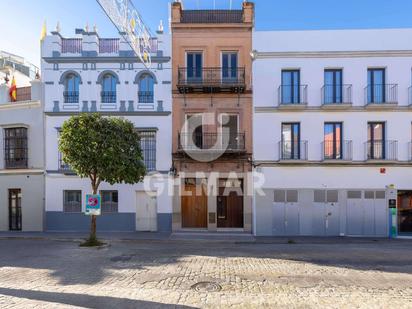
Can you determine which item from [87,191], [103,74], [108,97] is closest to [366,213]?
[87,191]

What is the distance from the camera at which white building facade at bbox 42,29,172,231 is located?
47.4 ft

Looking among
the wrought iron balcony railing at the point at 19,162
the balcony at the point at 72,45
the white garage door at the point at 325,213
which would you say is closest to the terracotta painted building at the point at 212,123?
the white garage door at the point at 325,213

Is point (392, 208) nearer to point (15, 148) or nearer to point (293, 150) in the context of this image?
point (293, 150)

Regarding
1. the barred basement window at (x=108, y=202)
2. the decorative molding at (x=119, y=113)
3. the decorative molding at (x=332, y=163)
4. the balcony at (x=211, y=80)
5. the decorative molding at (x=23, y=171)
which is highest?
the balcony at (x=211, y=80)

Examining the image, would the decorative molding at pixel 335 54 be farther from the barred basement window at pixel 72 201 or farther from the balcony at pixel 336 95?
the barred basement window at pixel 72 201

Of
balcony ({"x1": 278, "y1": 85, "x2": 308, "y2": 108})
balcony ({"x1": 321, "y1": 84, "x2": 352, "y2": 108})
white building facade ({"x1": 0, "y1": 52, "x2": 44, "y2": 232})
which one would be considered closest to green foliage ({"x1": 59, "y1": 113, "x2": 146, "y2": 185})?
white building facade ({"x1": 0, "y1": 52, "x2": 44, "y2": 232})

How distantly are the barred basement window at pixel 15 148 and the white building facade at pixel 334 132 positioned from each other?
13050 millimetres

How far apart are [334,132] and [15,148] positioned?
1792 cm

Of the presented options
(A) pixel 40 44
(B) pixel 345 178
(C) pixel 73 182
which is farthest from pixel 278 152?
(A) pixel 40 44

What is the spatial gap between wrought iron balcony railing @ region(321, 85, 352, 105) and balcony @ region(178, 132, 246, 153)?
489 cm

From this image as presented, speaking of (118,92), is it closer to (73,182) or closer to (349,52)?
(73,182)

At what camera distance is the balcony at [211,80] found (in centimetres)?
1420

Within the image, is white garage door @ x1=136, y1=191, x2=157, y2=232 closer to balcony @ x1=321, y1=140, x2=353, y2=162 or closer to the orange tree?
the orange tree

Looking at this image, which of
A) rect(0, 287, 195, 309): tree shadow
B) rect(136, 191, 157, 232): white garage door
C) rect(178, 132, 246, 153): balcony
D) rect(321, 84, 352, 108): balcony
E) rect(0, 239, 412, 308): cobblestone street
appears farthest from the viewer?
rect(136, 191, 157, 232): white garage door
